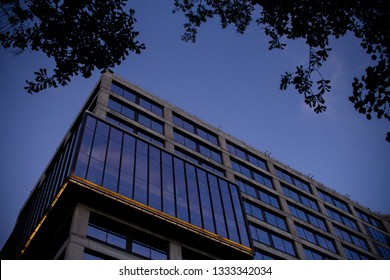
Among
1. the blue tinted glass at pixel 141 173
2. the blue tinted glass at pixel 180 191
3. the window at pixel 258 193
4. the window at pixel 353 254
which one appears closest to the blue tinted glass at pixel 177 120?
the window at pixel 258 193

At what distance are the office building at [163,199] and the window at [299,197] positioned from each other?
0.69 feet

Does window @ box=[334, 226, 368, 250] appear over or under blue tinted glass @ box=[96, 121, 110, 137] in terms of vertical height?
over

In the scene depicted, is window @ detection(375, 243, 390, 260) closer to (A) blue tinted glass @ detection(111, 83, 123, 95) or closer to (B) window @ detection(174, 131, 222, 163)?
(B) window @ detection(174, 131, 222, 163)

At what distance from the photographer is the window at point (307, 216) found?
47.7 metres

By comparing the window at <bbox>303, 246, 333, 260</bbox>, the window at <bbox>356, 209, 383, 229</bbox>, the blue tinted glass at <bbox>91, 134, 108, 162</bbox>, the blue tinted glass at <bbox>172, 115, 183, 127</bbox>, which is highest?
the blue tinted glass at <bbox>172, 115, 183, 127</bbox>

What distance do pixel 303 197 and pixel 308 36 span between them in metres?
45.0

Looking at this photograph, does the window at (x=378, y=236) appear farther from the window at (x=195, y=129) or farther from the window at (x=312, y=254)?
the window at (x=195, y=129)

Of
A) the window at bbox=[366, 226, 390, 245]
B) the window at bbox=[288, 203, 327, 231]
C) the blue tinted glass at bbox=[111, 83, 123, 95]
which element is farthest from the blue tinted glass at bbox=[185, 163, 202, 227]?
the window at bbox=[366, 226, 390, 245]

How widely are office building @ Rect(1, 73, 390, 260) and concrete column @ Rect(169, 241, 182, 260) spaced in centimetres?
9

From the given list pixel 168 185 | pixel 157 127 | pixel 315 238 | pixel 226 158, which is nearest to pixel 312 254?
pixel 315 238

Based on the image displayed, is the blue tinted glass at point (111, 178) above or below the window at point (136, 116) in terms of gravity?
below

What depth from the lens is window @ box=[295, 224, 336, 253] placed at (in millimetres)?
44625

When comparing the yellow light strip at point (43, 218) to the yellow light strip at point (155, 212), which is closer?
the yellow light strip at point (155, 212)
